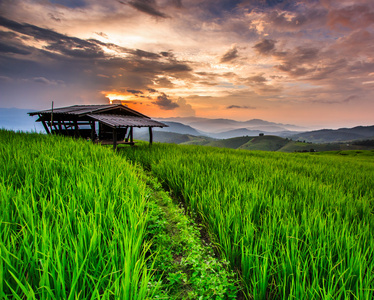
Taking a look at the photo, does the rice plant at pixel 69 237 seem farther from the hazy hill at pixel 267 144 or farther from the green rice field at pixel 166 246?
the hazy hill at pixel 267 144

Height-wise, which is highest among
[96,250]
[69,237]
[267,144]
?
[267,144]

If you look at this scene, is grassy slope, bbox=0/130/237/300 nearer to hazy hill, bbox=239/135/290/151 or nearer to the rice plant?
the rice plant

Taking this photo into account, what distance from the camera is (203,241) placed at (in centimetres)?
290

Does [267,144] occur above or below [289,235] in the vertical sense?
above

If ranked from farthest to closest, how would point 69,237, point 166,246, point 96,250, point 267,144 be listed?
point 267,144 → point 166,246 → point 96,250 → point 69,237

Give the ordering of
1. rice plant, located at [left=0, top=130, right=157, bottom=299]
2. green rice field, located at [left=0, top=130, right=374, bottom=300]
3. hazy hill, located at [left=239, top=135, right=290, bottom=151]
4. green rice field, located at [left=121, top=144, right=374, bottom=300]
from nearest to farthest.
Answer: rice plant, located at [left=0, top=130, right=157, bottom=299], green rice field, located at [left=0, top=130, right=374, bottom=300], green rice field, located at [left=121, top=144, right=374, bottom=300], hazy hill, located at [left=239, top=135, right=290, bottom=151]

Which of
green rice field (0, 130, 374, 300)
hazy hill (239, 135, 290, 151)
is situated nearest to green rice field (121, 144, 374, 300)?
green rice field (0, 130, 374, 300)

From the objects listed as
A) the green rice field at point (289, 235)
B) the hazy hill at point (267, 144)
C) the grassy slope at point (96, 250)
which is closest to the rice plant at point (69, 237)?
the grassy slope at point (96, 250)

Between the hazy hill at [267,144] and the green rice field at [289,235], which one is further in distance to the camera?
the hazy hill at [267,144]

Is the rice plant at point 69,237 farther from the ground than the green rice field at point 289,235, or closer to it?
farther from the ground

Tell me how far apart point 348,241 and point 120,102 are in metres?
17.7

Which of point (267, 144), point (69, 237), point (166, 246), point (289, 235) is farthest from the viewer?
point (267, 144)

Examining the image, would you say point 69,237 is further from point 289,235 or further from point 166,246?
point 289,235

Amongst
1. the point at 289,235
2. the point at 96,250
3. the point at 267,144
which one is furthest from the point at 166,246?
the point at 267,144
